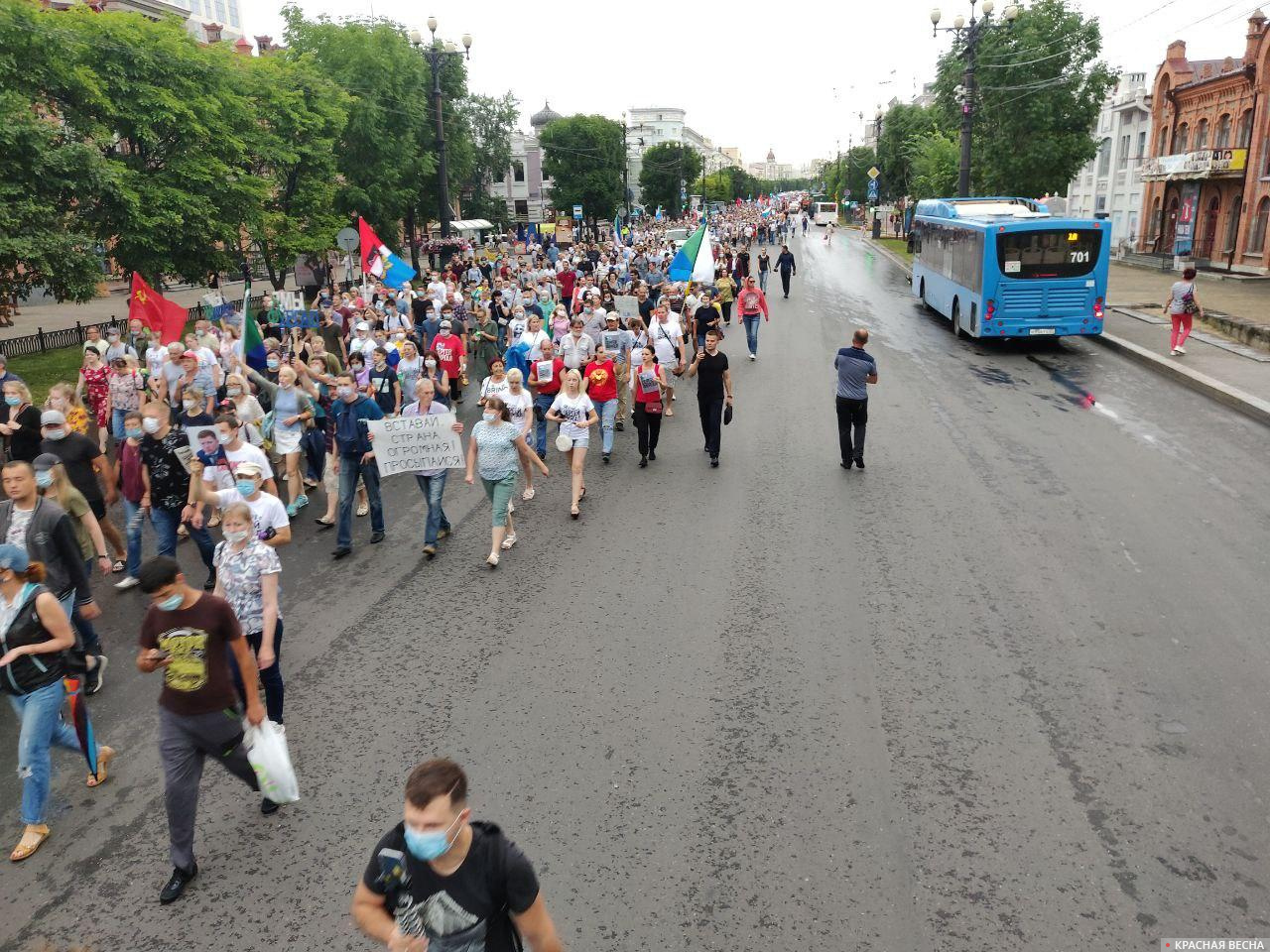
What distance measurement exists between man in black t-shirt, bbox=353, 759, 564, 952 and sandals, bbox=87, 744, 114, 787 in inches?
142

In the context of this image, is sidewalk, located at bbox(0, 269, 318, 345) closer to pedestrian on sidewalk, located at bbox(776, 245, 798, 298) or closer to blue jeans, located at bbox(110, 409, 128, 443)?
pedestrian on sidewalk, located at bbox(776, 245, 798, 298)

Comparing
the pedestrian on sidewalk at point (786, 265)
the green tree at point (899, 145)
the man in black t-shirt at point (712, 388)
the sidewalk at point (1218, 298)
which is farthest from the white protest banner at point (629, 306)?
the green tree at point (899, 145)

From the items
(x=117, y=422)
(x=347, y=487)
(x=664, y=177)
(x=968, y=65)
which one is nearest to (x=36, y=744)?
(x=347, y=487)

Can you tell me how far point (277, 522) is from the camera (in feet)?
21.1

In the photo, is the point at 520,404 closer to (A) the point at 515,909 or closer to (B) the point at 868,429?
(B) the point at 868,429

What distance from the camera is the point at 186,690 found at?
459 centimetres

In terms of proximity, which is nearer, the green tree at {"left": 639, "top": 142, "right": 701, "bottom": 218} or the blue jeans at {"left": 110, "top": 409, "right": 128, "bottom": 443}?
the blue jeans at {"left": 110, "top": 409, "right": 128, "bottom": 443}

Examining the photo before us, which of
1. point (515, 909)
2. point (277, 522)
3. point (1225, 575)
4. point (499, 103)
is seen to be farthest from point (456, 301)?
point (499, 103)

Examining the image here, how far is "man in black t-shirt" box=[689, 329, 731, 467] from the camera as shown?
1155 cm

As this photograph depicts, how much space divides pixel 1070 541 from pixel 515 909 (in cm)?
747

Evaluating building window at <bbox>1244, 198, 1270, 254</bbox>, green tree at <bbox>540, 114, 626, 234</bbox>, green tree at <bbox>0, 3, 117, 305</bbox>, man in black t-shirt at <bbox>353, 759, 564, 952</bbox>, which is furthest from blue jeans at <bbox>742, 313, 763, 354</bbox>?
green tree at <bbox>540, 114, 626, 234</bbox>

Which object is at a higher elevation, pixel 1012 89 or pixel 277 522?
pixel 1012 89

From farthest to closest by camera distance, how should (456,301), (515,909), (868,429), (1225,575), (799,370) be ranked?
1. (456,301)
2. (799,370)
3. (868,429)
4. (1225,575)
5. (515,909)

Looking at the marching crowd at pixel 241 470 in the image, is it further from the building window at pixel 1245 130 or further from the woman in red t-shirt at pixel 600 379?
the building window at pixel 1245 130
